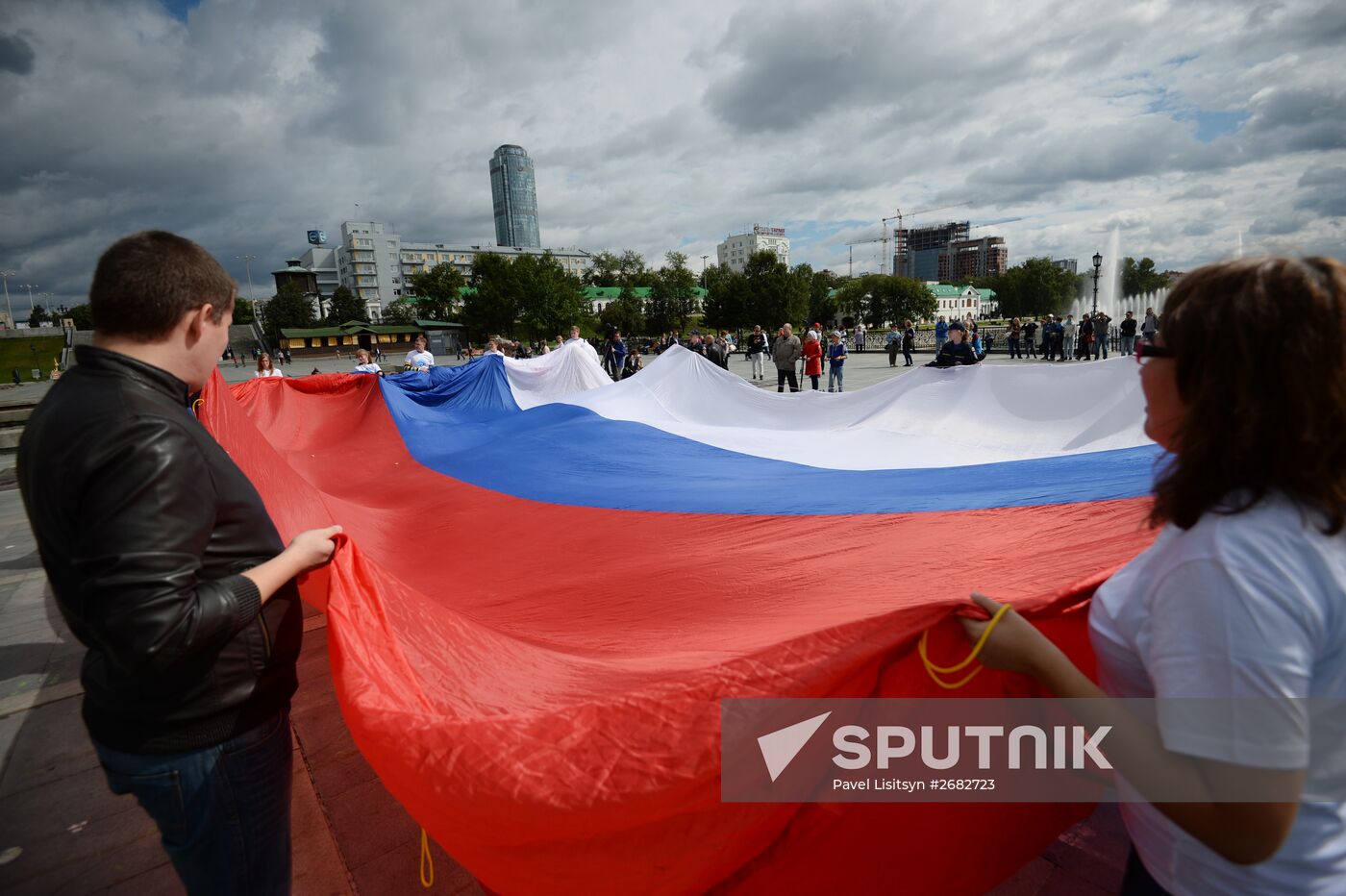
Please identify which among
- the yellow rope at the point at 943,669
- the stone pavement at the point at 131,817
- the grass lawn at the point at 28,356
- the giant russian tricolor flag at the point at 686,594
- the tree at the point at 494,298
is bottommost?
the stone pavement at the point at 131,817

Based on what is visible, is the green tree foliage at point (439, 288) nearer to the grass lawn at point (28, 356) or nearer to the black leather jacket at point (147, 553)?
the grass lawn at point (28, 356)

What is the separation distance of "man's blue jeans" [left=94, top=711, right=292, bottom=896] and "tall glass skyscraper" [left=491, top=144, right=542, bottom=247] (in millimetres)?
203566

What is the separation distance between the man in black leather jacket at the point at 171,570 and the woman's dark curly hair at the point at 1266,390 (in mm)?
1538

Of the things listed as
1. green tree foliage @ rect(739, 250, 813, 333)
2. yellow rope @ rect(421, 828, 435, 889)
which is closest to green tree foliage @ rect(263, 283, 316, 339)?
green tree foliage @ rect(739, 250, 813, 333)

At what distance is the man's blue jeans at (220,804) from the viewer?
1.24 m

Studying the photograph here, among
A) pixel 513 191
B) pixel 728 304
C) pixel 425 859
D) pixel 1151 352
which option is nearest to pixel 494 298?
pixel 728 304

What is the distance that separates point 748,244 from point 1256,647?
184 metres

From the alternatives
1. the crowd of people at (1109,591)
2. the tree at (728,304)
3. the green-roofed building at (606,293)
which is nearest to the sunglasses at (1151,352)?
the crowd of people at (1109,591)

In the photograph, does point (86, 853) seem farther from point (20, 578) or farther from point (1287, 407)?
point (20, 578)

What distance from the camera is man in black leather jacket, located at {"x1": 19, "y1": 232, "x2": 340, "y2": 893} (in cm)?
108

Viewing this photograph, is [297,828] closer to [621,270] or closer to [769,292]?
[769,292]

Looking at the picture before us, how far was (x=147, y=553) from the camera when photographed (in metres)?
1.08

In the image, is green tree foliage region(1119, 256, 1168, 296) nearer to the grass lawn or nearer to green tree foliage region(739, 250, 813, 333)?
green tree foliage region(739, 250, 813, 333)

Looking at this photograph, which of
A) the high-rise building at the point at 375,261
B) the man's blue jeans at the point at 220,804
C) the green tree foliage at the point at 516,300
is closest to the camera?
the man's blue jeans at the point at 220,804
